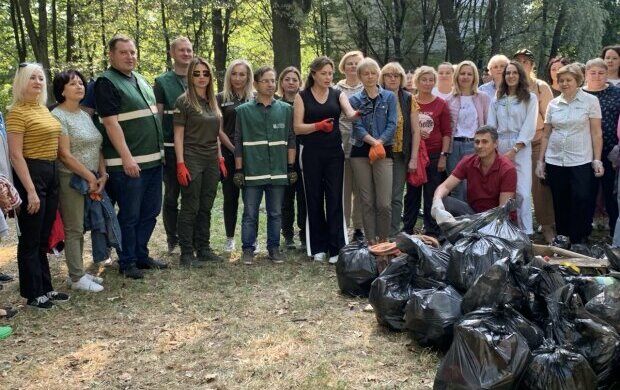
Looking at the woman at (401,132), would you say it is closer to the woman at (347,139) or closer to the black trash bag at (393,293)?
the woman at (347,139)

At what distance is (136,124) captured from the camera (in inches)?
212

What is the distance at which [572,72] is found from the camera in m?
5.89

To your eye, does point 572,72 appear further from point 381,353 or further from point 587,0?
point 587,0

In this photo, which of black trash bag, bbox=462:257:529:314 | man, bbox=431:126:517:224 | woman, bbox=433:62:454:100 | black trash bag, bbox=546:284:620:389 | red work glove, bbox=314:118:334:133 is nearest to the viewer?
black trash bag, bbox=546:284:620:389

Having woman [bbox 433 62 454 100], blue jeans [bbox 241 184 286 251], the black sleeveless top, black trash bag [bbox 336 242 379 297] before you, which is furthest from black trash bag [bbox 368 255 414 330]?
woman [bbox 433 62 454 100]

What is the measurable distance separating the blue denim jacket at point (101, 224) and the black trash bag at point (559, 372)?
3.81m

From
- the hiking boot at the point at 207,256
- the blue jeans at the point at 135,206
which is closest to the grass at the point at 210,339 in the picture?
the blue jeans at the point at 135,206

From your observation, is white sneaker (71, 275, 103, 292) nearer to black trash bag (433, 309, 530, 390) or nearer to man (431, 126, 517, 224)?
man (431, 126, 517, 224)

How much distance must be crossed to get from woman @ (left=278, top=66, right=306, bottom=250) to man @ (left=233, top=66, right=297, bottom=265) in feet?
0.82

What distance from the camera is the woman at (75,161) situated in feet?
16.3

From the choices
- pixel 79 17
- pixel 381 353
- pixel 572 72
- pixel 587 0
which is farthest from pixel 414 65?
pixel 381 353

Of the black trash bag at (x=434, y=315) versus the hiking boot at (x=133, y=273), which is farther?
the hiking boot at (x=133, y=273)

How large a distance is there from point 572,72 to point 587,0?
1192cm

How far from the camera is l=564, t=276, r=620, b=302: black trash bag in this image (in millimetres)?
3580
